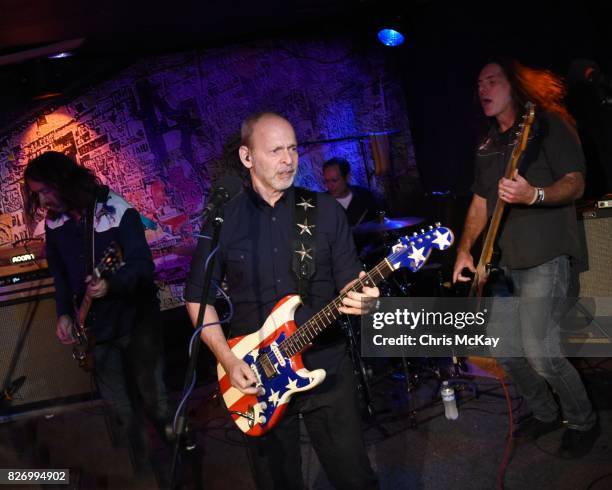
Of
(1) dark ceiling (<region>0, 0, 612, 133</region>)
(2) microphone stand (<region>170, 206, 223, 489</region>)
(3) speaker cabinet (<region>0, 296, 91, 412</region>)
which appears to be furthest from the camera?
(3) speaker cabinet (<region>0, 296, 91, 412</region>)

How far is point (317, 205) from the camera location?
8.76ft

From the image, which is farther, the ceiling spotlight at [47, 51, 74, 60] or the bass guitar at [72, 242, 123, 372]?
the ceiling spotlight at [47, 51, 74, 60]

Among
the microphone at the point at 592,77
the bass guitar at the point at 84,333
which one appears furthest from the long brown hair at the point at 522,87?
the bass guitar at the point at 84,333

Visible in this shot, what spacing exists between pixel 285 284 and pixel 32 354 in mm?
Result: 4423

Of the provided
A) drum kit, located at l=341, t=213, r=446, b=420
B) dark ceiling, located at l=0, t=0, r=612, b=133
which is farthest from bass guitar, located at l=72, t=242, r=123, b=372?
dark ceiling, located at l=0, t=0, r=612, b=133

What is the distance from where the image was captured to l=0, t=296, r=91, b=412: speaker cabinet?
582 centimetres

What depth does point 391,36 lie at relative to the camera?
6324 mm

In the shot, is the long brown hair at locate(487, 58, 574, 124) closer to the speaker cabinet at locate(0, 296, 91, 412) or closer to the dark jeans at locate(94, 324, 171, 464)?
the dark jeans at locate(94, 324, 171, 464)

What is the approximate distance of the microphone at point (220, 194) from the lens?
2213 mm

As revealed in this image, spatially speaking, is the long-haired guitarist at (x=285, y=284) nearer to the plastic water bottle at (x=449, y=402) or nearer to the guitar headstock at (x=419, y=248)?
the guitar headstock at (x=419, y=248)

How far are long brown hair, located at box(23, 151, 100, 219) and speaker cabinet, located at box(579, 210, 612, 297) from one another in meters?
4.05

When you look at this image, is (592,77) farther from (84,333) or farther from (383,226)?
(84,333)

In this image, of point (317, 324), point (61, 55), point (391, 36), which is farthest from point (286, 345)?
point (61, 55)

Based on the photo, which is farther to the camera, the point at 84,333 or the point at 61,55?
the point at 61,55
